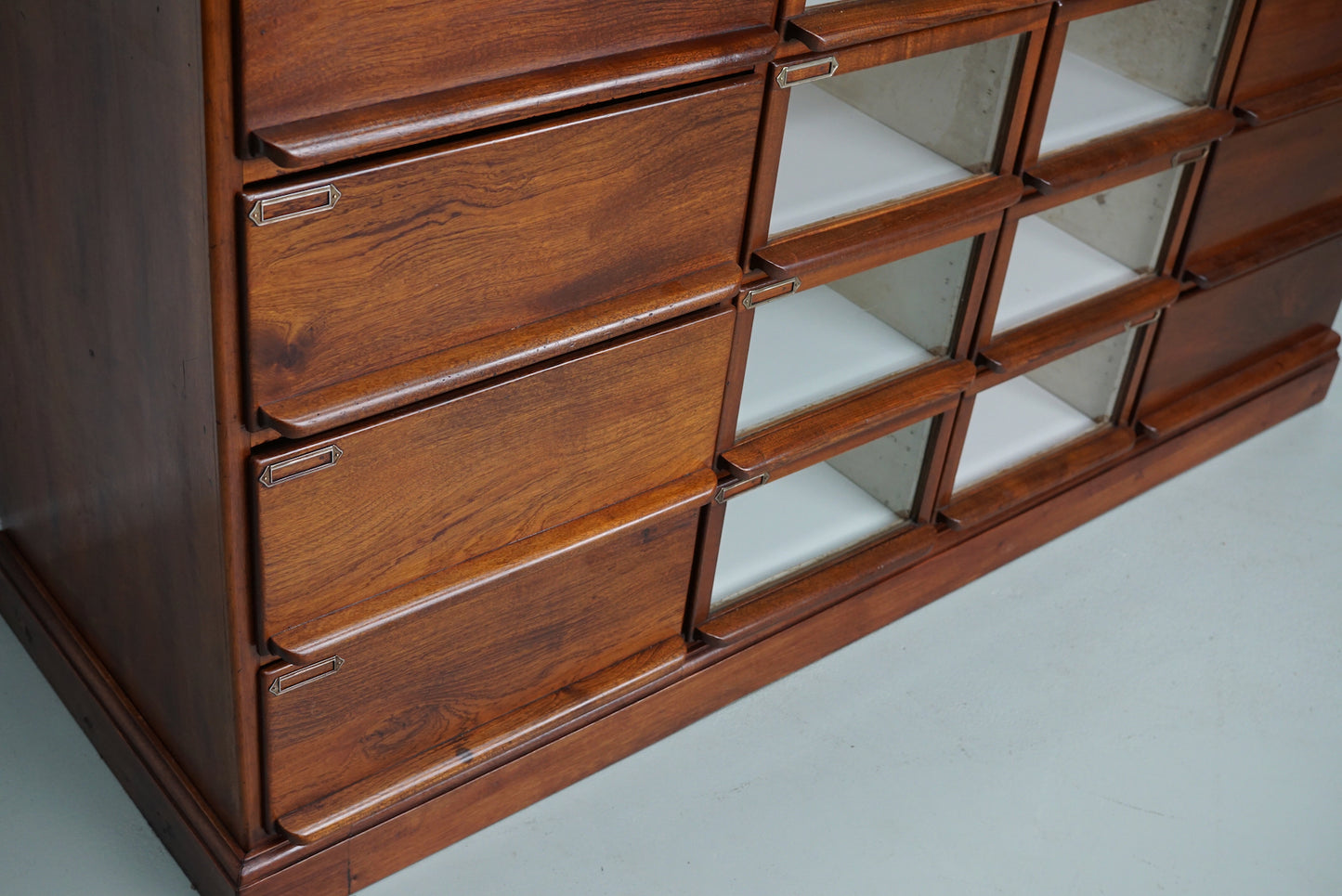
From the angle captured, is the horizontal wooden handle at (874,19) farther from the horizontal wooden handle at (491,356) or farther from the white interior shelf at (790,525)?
the white interior shelf at (790,525)

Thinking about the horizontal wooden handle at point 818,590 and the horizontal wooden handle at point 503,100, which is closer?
the horizontal wooden handle at point 503,100

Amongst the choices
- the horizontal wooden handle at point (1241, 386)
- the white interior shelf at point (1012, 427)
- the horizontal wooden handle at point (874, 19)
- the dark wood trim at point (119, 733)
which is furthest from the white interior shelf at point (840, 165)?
the dark wood trim at point (119, 733)

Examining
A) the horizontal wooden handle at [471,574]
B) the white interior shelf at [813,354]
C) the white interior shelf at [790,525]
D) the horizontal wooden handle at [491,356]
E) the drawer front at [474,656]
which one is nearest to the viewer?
the horizontal wooden handle at [491,356]

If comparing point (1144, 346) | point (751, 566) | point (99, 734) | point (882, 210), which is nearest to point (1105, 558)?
point (1144, 346)

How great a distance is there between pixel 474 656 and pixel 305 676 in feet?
0.93

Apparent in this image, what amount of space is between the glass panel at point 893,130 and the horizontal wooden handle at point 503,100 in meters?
0.39

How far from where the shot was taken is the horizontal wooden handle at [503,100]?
146cm

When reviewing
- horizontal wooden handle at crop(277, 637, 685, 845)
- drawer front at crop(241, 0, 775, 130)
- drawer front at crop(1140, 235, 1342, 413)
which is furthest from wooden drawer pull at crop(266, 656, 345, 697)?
drawer front at crop(1140, 235, 1342, 413)

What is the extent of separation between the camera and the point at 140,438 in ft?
6.02

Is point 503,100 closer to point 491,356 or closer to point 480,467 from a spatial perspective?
point 491,356

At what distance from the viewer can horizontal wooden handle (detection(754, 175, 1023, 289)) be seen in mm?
2074

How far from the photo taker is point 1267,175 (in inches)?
112

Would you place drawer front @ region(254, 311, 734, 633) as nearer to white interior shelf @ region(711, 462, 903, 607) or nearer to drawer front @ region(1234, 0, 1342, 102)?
white interior shelf @ region(711, 462, 903, 607)

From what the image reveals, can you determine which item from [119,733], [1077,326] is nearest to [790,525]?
[1077,326]
